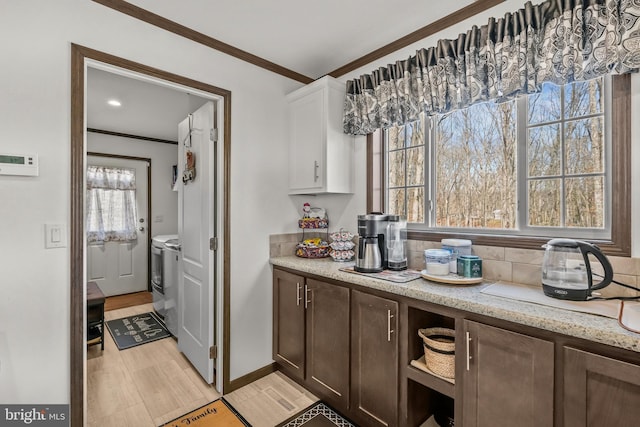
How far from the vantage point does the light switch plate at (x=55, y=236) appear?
1536 millimetres

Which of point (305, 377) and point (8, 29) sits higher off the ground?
point (8, 29)

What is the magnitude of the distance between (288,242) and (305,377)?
104cm

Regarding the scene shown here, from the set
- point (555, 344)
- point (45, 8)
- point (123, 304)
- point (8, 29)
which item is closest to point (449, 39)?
point (555, 344)

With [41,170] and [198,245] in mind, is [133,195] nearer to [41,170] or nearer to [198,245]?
[198,245]

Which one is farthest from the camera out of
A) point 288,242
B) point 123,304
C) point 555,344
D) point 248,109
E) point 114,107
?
point 123,304

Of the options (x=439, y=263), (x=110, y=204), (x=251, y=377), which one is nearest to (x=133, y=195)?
(x=110, y=204)

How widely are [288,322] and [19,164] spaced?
6.04ft

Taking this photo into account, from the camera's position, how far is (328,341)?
1.99 metres

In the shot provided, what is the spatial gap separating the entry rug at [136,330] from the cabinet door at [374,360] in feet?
7.60

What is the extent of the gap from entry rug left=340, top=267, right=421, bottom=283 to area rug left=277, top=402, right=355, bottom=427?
94cm

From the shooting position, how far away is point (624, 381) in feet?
3.23

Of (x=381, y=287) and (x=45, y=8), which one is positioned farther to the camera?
(x=381, y=287)

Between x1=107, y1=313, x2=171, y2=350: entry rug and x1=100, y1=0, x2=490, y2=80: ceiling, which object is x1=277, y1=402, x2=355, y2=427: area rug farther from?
x1=100, y1=0, x2=490, y2=80: ceiling

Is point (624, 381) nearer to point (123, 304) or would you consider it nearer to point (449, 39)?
point (449, 39)
